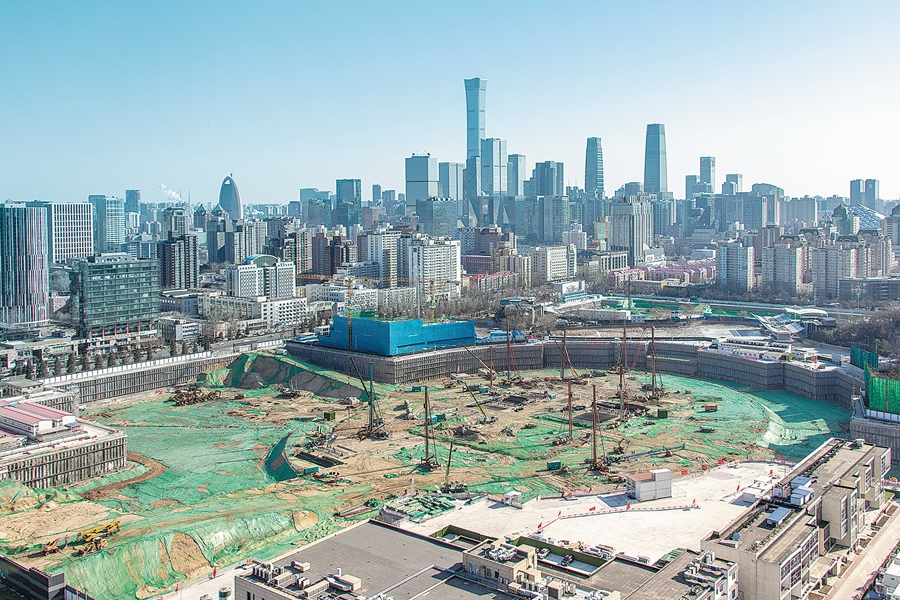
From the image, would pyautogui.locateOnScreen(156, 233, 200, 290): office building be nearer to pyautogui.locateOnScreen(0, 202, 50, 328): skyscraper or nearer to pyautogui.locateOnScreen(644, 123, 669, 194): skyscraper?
pyautogui.locateOnScreen(0, 202, 50, 328): skyscraper

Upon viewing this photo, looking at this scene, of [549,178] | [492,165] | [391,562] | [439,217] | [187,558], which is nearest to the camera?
[391,562]

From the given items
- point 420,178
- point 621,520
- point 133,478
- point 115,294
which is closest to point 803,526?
point 621,520

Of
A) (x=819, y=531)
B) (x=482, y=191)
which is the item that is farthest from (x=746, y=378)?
(x=482, y=191)

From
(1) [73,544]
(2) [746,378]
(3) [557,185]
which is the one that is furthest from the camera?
(3) [557,185]

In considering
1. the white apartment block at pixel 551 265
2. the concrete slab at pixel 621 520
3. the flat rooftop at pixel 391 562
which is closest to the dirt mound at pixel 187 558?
the flat rooftop at pixel 391 562

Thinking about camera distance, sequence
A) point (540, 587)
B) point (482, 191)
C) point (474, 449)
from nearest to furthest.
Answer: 1. point (540, 587)
2. point (474, 449)
3. point (482, 191)

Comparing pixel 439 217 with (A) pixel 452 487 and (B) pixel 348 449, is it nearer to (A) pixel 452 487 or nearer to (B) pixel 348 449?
(B) pixel 348 449

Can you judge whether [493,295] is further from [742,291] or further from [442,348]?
[442,348]
